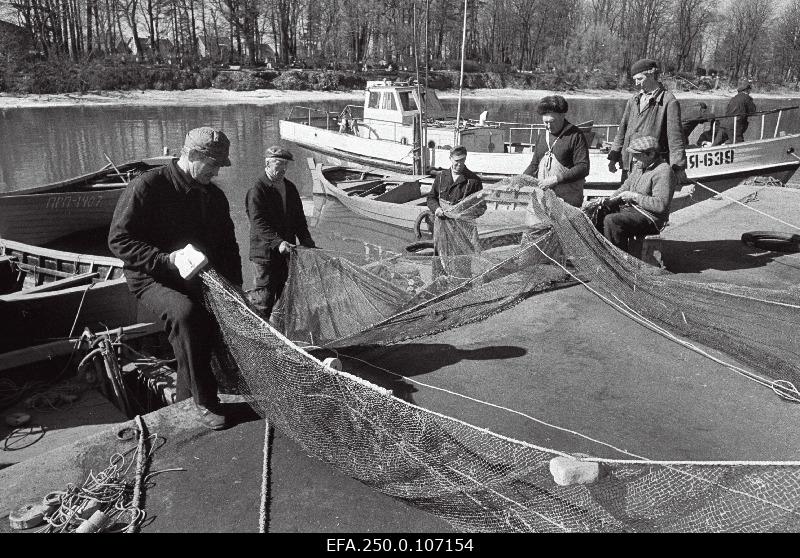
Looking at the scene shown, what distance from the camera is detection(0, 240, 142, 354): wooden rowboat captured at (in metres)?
6.93

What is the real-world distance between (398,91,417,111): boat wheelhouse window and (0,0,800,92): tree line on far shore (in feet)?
105

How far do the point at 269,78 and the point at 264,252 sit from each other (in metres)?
61.7

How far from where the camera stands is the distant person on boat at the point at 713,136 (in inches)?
673

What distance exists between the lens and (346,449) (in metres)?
3.41

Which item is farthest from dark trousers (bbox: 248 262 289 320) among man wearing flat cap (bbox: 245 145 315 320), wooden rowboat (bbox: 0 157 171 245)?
wooden rowboat (bbox: 0 157 171 245)

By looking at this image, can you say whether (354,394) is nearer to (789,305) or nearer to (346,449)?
(346,449)

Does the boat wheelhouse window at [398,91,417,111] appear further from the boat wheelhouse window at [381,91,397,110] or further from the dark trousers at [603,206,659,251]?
the dark trousers at [603,206,659,251]

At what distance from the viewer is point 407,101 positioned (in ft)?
69.8

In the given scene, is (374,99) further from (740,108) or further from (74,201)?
(740,108)

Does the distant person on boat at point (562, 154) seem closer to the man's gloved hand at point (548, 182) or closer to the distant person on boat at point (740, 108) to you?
the man's gloved hand at point (548, 182)

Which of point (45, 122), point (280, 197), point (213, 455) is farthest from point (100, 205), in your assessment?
point (45, 122)

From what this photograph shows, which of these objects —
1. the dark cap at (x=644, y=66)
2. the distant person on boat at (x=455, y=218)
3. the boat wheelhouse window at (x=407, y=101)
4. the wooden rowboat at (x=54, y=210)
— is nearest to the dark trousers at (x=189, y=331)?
the distant person on boat at (x=455, y=218)

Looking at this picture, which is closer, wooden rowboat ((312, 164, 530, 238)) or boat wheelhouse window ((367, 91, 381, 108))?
wooden rowboat ((312, 164, 530, 238))

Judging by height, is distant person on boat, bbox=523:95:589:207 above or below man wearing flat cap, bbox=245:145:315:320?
above
